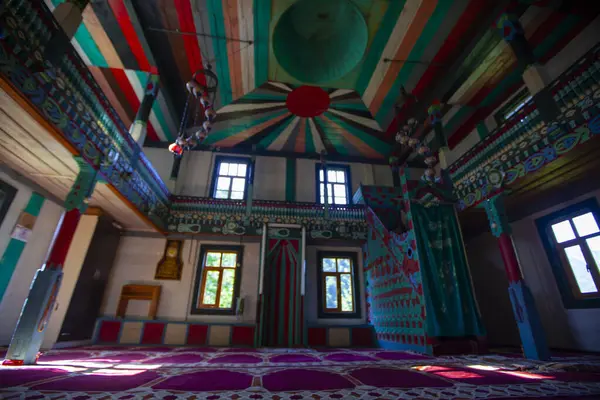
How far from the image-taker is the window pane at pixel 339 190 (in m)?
8.66

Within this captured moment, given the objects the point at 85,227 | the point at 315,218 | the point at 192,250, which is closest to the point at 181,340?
the point at 192,250

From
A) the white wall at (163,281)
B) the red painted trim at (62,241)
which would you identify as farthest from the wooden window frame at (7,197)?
the white wall at (163,281)

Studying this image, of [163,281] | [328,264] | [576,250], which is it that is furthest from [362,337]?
[163,281]

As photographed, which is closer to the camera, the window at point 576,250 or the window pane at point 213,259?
the window at point 576,250

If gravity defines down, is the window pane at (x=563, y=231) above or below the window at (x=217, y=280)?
above

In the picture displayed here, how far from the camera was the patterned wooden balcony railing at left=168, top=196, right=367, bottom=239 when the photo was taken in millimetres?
6956

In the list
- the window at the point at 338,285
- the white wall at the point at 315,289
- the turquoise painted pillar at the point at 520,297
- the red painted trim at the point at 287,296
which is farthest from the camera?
the window at the point at 338,285

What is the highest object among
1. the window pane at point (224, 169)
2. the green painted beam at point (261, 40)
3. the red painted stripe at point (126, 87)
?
the green painted beam at point (261, 40)

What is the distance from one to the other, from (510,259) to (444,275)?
995mm

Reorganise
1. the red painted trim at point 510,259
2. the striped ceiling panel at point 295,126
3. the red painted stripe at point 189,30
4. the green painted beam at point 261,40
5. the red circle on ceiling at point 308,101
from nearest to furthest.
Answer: the red painted trim at point 510,259
the red painted stripe at point 189,30
the green painted beam at point 261,40
the red circle on ceiling at point 308,101
the striped ceiling panel at point 295,126

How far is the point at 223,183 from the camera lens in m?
8.32

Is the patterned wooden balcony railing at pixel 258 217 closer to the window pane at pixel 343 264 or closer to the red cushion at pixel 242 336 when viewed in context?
the window pane at pixel 343 264

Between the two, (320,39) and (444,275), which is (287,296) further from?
(320,39)

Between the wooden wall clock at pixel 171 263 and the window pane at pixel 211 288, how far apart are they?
0.71 metres
